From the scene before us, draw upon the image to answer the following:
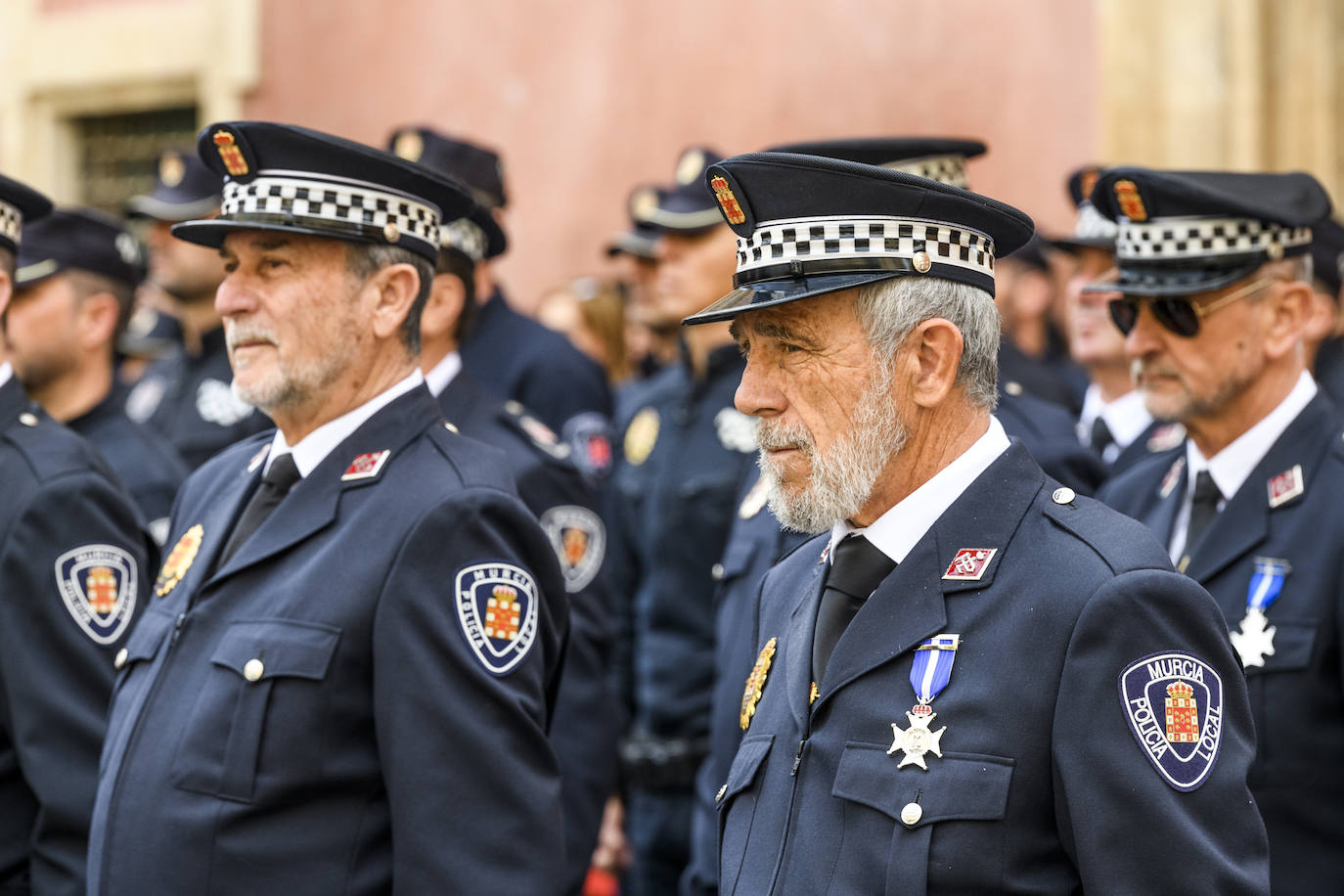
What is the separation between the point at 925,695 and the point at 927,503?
0.34m

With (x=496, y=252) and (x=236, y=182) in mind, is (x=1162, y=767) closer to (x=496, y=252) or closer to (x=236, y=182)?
(x=236, y=182)

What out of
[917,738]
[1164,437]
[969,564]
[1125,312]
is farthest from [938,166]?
[917,738]

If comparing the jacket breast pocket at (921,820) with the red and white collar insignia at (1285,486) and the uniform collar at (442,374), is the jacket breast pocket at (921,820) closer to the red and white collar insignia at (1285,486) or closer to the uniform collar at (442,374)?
the red and white collar insignia at (1285,486)

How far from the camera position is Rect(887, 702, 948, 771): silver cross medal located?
2.40 m

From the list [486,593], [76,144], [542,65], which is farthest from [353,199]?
[76,144]

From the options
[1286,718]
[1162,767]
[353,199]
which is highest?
[353,199]

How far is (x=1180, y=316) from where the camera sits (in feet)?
12.5

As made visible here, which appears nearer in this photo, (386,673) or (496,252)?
(386,673)

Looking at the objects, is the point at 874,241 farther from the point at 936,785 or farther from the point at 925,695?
the point at 936,785

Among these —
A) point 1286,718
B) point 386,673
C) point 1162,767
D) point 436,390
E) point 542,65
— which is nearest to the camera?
point 1162,767

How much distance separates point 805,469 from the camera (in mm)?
2693

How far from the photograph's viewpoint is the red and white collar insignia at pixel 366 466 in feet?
10.8

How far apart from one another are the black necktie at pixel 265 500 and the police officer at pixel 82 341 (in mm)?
1611

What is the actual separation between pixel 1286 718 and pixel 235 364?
84.9 inches
